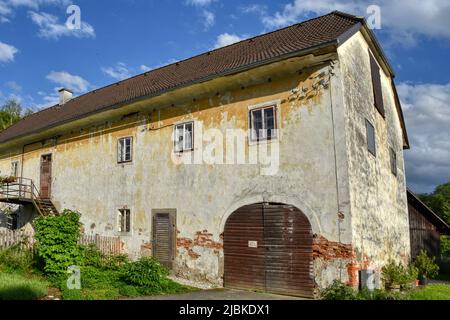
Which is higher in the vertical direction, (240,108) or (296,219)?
(240,108)

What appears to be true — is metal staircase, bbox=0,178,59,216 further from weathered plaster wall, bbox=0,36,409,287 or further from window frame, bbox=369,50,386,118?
window frame, bbox=369,50,386,118

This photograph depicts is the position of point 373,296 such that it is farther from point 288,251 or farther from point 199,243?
point 199,243

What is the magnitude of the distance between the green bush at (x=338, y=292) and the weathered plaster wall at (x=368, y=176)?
1.84ft

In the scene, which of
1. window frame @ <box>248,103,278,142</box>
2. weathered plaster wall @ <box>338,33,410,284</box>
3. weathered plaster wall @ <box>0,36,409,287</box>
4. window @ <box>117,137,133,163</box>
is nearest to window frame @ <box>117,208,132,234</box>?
weathered plaster wall @ <box>0,36,409,287</box>

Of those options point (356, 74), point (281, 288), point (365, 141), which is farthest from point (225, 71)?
point (281, 288)

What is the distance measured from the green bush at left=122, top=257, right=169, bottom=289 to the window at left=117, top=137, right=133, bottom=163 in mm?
4877

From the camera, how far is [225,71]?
11031 mm

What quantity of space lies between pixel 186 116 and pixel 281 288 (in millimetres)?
6281

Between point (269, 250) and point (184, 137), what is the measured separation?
16.0 ft

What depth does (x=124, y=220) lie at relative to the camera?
1449 cm

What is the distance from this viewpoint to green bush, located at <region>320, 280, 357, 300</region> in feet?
28.2
